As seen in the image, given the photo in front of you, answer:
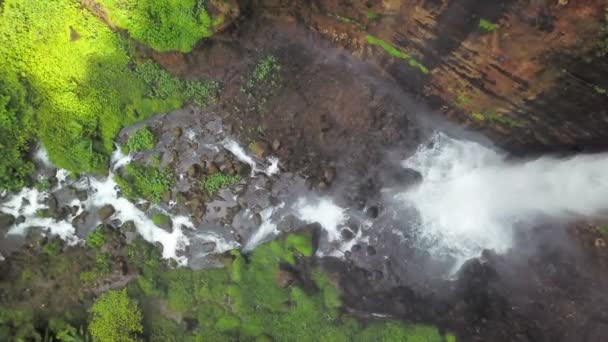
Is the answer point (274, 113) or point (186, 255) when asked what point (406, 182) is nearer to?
point (274, 113)

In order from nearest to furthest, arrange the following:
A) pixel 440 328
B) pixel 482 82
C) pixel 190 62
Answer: pixel 482 82
pixel 440 328
pixel 190 62

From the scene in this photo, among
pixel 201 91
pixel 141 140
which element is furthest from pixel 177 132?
pixel 201 91

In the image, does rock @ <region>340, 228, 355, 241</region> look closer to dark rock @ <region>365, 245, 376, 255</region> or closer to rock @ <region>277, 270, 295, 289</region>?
dark rock @ <region>365, 245, 376, 255</region>

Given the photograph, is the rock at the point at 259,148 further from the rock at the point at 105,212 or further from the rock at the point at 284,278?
the rock at the point at 105,212

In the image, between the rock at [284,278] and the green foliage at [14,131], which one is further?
the rock at [284,278]

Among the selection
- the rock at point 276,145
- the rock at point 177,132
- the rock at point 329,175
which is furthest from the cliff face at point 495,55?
the rock at point 177,132

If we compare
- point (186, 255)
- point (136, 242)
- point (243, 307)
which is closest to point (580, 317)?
point (243, 307)
